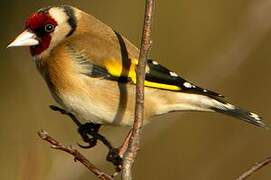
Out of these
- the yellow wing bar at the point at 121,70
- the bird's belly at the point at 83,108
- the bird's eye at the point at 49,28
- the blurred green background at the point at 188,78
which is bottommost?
the bird's belly at the point at 83,108

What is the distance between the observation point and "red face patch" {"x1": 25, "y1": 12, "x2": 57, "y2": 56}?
380cm

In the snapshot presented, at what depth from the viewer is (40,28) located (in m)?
3.83

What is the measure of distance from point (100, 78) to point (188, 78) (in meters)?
2.04

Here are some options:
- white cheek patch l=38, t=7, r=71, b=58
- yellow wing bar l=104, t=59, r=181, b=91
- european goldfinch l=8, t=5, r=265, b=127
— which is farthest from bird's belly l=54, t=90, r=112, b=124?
white cheek patch l=38, t=7, r=71, b=58

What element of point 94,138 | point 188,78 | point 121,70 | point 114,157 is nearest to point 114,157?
point 114,157

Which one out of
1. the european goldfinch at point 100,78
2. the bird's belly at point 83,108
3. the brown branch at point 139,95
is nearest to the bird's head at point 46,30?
the european goldfinch at point 100,78

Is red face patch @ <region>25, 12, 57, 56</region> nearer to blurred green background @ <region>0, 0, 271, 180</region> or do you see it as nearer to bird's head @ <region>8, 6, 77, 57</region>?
bird's head @ <region>8, 6, 77, 57</region>

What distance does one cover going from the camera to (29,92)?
19.2 feet

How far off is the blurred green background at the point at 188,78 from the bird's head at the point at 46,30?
881mm

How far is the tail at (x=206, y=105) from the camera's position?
3756 mm

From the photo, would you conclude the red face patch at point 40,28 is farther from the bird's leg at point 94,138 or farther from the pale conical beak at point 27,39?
the bird's leg at point 94,138

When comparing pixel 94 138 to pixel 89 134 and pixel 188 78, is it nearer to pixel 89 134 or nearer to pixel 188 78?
pixel 89 134

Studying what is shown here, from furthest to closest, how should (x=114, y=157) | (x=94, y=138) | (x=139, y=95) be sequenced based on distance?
(x=94, y=138) < (x=114, y=157) < (x=139, y=95)

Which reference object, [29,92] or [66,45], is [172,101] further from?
[29,92]
